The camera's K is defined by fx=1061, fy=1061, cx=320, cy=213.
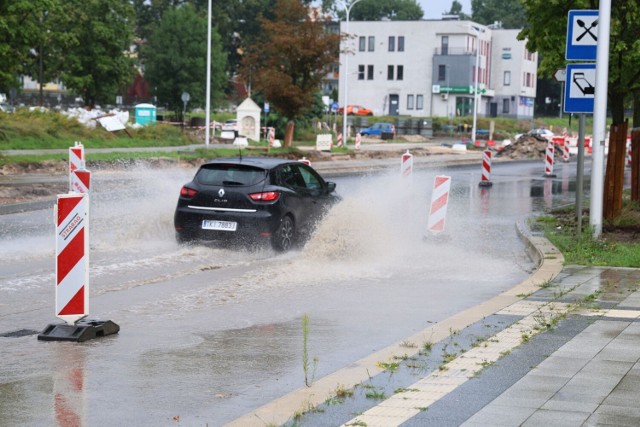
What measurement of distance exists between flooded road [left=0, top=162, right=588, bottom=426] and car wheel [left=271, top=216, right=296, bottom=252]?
A: 10.7 inches

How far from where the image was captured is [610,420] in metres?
6.32

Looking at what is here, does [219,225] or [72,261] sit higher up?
[72,261]

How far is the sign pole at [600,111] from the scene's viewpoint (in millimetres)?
15648

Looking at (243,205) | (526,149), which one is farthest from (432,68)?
(243,205)

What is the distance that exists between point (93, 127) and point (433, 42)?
6370cm

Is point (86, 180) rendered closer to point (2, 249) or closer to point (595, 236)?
point (2, 249)

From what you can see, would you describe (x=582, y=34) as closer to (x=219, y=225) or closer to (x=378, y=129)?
(x=219, y=225)

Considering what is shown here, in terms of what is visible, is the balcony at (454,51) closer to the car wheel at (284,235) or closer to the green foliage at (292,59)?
the green foliage at (292,59)

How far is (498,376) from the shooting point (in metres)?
7.59

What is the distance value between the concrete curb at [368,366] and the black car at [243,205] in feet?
13.2

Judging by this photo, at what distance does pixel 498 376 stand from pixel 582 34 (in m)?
9.70

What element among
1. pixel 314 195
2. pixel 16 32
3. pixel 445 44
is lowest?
pixel 314 195

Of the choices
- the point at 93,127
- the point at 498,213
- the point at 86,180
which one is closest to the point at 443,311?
the point at 86,180

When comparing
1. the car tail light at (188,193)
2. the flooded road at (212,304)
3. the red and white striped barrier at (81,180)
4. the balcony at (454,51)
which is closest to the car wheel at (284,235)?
the flooded road at (212,304)
